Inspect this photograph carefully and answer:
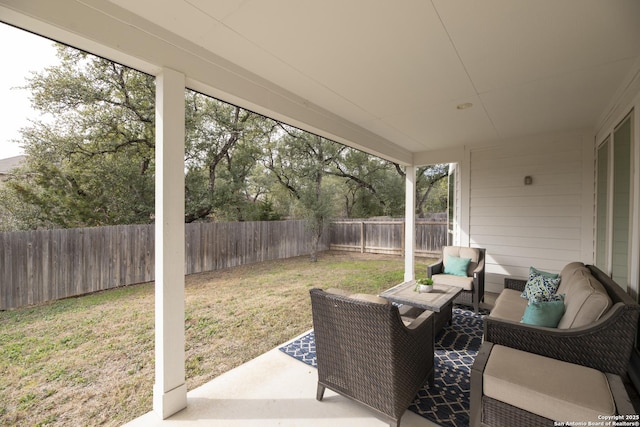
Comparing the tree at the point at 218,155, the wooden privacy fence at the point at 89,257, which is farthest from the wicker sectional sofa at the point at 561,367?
the tree at the point at 218,155

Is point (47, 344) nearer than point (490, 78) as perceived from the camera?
No

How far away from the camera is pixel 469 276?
421cm

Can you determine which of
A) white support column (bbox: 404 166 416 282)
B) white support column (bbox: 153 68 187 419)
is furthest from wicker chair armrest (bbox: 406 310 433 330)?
white support column (bbox: 404 166 416 282)

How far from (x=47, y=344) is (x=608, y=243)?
251 inches

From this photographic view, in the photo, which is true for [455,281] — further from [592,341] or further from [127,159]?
[127,159]

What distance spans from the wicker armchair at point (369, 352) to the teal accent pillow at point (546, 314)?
831 mm

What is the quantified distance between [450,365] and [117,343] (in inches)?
140

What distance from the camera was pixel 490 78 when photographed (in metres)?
2.44

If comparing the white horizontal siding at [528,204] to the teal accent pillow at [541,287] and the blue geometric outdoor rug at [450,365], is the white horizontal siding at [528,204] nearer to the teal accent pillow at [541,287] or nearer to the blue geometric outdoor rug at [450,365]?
the blue geometric outdoor rug at [450,365]

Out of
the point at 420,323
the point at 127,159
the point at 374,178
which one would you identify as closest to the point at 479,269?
the point at 420,323

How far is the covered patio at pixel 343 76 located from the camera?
1.58 m

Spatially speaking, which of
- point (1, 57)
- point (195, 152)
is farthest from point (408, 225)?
point (1, 57)

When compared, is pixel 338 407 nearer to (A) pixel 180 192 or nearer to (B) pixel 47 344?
(A) pixel 180 192

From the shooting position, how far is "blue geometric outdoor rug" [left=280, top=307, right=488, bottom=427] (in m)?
1.97
